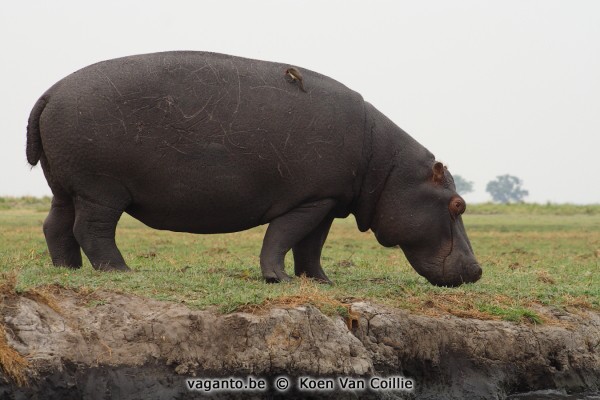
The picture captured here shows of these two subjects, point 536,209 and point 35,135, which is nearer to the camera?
point 35,135

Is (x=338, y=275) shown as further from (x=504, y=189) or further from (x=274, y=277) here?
(x=504, y=189)

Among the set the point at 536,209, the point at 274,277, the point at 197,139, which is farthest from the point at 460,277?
the point at 536,209

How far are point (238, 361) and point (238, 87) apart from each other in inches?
127

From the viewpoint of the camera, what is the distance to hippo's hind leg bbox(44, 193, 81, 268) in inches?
391

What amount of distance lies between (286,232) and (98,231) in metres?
1.88

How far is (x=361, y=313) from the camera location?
323 inches

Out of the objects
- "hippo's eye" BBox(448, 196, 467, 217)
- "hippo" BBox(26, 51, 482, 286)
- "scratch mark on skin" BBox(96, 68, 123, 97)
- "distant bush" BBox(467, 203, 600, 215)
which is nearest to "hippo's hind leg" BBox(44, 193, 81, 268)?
"hippo" BBox(26, 51, 482, 286)

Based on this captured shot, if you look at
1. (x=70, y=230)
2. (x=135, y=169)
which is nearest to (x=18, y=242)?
(x=70, y=230)

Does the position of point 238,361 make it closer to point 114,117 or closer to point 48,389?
point 48,389

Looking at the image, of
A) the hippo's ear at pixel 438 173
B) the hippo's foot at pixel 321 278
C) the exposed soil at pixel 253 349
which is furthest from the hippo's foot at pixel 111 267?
the hippo's ear at pixel 438 173

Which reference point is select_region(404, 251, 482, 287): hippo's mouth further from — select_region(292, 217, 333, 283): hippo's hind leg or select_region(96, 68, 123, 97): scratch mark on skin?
select_region(96, 68, 123, 97): scratch mark on skin

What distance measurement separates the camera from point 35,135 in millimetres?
9461

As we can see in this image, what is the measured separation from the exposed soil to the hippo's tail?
212cm

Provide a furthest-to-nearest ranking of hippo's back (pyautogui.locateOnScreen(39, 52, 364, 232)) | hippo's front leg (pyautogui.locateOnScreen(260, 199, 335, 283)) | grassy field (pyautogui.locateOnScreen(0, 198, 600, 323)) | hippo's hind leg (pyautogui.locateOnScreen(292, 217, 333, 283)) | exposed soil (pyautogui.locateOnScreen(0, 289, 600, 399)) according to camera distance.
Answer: hippo's hind leg (pyautogui.locateOnScreen(292, 217, 333, 283)), hippo's front leg (pyautogui.locateOnScreen(260, 199, 335, 283)), hippo's back (pyautogui.locateOnScreen(39, 52, 364, 232)), grassy field (pyautogui.locateOnScreen(0, 198, 600, 323)), exposed soil (pyautogui.locateOnScreen(0, 289, 600, 399))
